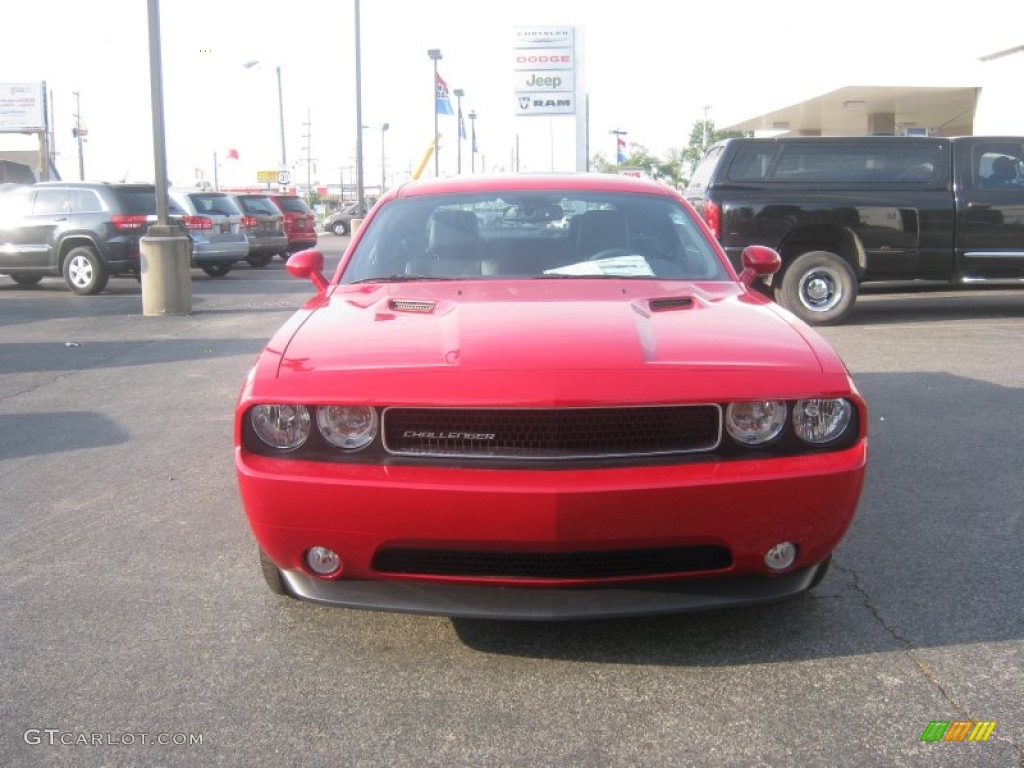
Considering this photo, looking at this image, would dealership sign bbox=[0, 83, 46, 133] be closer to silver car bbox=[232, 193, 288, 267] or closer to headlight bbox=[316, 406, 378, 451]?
silver car bbox=[232, 193, 288, 267]

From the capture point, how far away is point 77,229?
16031mm

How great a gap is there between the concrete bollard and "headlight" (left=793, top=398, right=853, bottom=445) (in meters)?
11.1

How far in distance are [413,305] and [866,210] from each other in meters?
8.62

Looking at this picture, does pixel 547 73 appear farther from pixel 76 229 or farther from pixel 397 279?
pixel 397 279

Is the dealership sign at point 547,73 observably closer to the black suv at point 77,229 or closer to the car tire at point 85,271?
the black suv at point 77,229

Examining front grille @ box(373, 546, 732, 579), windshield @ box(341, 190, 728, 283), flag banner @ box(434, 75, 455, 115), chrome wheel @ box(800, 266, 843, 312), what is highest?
flag banner @ box(434, 75, 455, 115)

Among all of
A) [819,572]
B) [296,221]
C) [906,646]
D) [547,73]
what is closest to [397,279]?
[819,572]

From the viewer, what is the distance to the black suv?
52.3ft

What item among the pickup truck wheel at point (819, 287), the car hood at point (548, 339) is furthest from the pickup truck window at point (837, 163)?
the car hood at point (548, 339)

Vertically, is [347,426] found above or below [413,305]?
below

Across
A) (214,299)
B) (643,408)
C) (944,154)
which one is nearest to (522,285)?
(643,408)

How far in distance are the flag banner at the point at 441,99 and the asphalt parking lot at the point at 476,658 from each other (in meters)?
30.1

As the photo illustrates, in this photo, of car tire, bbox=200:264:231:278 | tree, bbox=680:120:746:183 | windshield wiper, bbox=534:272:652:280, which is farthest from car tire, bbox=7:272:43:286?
tree, bbox=680:120:746:183

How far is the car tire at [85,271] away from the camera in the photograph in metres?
16.0
